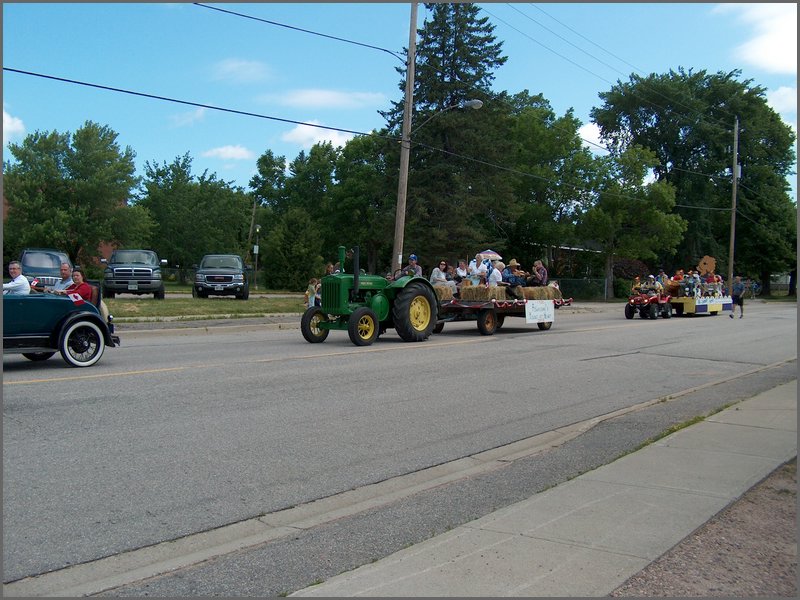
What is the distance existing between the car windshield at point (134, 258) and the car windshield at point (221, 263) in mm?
2333

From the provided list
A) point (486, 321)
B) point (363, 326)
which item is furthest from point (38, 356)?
point (486, 321)

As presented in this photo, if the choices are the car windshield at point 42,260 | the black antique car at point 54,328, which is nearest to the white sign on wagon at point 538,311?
the black antique car at point 54,328

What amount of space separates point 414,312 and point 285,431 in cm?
918

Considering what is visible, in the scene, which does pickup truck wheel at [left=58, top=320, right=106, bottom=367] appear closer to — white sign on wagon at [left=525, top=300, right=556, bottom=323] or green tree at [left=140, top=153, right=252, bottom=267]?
white sign on wagon at [left=525, top=300, right=556, bottom=323]

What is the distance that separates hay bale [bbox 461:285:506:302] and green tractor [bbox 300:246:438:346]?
2.40 meters

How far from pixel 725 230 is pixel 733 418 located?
68516mm

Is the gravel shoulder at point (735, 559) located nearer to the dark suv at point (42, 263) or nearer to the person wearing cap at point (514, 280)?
the person wearing cap at point (514, 280)

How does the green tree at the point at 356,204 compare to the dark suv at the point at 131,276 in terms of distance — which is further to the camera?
the green tree at the point at 356,204

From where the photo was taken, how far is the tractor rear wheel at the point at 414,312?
1647 cm

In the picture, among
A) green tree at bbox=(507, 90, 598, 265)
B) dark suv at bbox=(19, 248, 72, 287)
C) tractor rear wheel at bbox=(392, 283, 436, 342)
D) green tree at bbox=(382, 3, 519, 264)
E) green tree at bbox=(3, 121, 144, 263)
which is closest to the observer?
tractor rear wheel at bbox=(392, 283, 436, 342)

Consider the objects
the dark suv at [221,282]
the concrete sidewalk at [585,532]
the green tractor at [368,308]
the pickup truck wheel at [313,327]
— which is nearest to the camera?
the concrete sidewalk at [585,532]

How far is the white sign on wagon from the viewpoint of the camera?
67.8 feet

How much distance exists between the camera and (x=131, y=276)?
27.7 m

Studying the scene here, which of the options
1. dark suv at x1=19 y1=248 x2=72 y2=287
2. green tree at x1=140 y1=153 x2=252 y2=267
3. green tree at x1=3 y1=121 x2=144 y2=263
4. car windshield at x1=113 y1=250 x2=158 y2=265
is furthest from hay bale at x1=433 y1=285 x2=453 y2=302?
green tree at x1=140 y1=153 x2=252 y2=267
